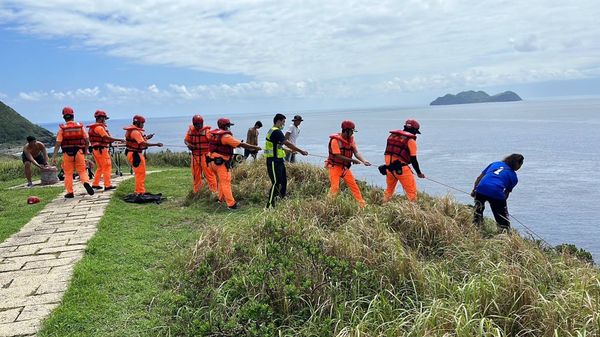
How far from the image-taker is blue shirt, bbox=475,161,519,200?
7957 millimetres

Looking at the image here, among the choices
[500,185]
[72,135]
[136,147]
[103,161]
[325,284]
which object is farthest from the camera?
[103,161]

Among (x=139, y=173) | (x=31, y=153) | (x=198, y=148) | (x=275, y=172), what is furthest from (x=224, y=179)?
(x=31, y=153)

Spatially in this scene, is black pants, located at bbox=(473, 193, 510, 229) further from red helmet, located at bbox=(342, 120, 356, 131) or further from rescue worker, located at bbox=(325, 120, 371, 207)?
red helmet, located at bbox=(342, 120, 356, 131)

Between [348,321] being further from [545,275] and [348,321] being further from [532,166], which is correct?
[532,166]

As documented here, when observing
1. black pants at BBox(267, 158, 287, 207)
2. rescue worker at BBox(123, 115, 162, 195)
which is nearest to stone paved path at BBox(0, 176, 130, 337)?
rescue worker at BBox(123, 115, 162, 195)

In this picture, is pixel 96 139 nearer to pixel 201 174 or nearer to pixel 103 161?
pixel 103 161

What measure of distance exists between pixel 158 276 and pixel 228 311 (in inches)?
56.0

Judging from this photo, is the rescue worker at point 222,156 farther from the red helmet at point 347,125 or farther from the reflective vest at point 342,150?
the red helmet at point 347,125

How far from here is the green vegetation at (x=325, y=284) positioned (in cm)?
408

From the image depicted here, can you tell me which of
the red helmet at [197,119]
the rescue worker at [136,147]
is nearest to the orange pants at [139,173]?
the rescue worker at [136,147]

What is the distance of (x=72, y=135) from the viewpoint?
32.9 ft

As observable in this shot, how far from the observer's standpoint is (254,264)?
5168 millimetres

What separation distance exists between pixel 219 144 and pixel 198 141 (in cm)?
136

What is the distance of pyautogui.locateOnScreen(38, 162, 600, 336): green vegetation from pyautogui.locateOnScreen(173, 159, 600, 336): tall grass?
0.05 ft
